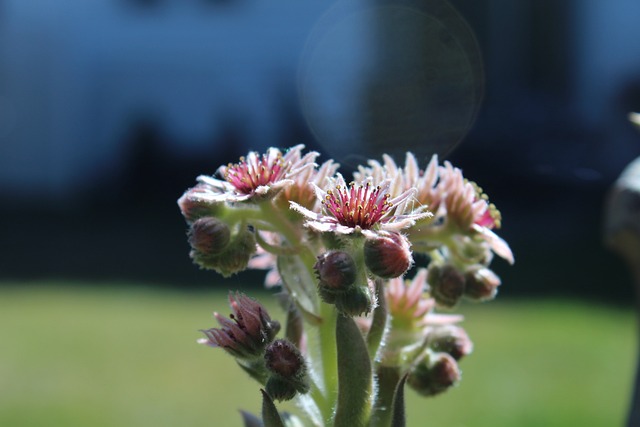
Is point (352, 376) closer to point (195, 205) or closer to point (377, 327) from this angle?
point (377, 327)

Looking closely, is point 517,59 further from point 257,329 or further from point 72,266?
point 257,329

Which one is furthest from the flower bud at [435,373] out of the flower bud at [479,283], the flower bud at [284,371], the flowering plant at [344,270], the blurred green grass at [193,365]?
the blurred green grass at [193,365]

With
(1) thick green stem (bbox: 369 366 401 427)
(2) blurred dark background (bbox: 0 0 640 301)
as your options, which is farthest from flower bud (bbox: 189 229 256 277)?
(2) blurred dark background (bbox: 0 0 640 301)

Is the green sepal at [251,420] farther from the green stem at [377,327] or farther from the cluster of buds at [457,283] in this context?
the cluster of buds at [457,283]

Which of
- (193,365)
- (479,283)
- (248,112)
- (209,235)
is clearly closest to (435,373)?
(479,283)

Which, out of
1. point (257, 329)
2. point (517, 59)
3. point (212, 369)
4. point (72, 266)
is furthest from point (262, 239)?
point (517, 59)

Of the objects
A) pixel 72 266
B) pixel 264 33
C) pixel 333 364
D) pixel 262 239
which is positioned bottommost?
pixel 72 266
